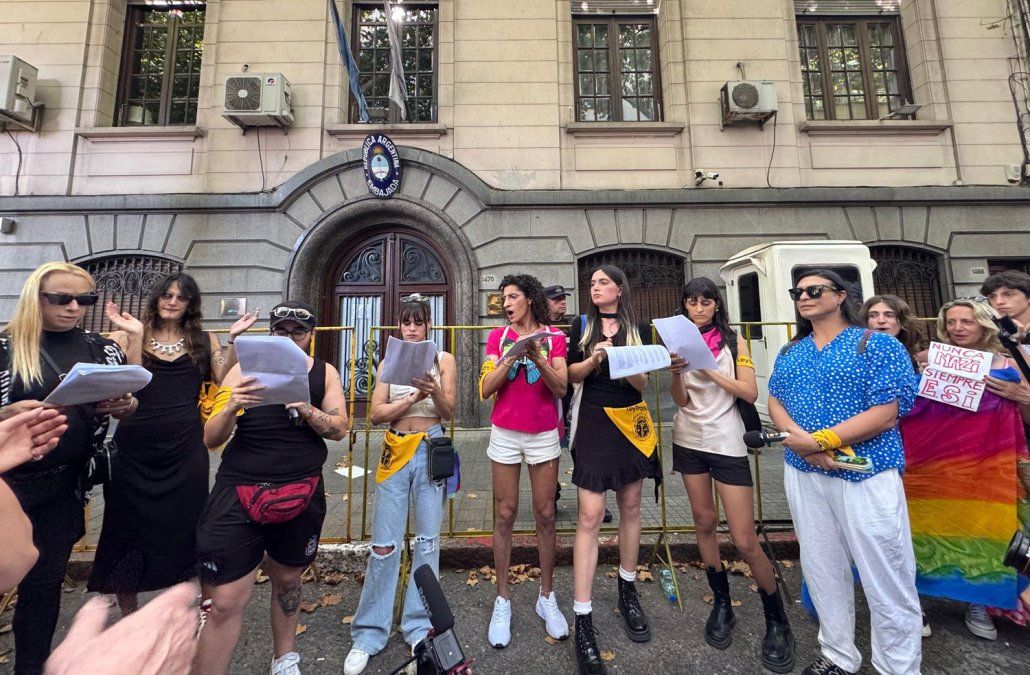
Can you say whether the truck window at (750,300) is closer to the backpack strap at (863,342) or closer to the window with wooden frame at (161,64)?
the backpack strap at (863,342)

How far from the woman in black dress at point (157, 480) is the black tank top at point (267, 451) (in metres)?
0.47

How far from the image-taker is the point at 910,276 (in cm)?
864

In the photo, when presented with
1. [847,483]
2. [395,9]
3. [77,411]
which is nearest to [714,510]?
[847,483]

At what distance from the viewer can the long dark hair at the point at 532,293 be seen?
9.89 ft

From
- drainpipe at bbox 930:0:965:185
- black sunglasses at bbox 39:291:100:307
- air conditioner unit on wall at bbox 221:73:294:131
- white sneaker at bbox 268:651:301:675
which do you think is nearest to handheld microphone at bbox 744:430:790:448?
white sneaker at bbox 268:651:301:675

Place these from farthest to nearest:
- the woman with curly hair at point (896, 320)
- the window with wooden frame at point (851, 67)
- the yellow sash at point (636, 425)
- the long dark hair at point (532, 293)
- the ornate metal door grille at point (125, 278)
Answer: the window with wooden frame at point (851, 67) → the ornate metal door grille at point (125, 278) → the woman with curly hair at point (896, 320) → the long dark hair at point (532, 293) → the yellow sash at point (636, 425)

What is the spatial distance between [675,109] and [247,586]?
1029 cm

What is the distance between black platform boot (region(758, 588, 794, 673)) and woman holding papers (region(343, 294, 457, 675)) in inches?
84.6

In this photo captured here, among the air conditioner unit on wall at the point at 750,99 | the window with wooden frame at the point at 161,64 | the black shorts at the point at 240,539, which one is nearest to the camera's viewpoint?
the black shorts at the point at 240,539

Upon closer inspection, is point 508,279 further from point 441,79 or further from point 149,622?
point 441,79

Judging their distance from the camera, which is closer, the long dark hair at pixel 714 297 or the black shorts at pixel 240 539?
the black shorts at pixel 240 539

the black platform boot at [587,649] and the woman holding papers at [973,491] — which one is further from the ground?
the woman holding papers at [973,491]

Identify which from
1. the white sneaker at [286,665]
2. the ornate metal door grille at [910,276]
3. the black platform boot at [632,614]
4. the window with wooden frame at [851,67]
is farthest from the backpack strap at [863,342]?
the window with wooden frame at [851,67]

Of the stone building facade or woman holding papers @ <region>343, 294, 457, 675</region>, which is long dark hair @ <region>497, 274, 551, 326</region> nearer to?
woman holding papers @ <region>343, 294, 457, 675</region>
